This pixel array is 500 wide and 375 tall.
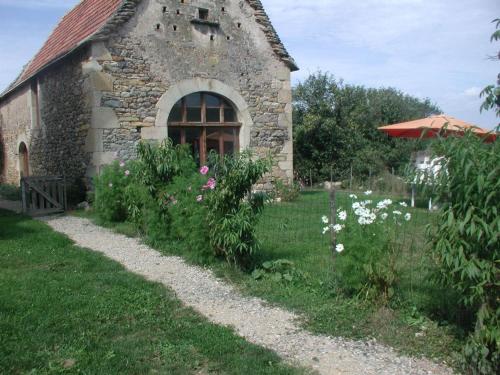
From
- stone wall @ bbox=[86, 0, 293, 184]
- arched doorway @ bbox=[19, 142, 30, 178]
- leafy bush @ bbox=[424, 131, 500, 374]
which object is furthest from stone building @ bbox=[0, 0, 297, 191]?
leafy bush @ bbox=[424, 131, 500, 374]

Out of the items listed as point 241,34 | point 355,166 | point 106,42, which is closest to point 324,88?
point 355,166

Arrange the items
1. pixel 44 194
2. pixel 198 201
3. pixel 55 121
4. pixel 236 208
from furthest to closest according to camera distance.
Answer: pixel 55 121, pixel 44 194, pixel 198 201, pixel 236 208

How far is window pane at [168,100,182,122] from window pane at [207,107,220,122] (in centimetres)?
89

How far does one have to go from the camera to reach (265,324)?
469 cm

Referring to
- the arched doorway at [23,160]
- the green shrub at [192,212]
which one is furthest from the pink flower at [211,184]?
the arched doorway at [23,160]

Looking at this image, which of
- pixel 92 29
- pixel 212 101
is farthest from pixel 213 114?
pixel 92 29

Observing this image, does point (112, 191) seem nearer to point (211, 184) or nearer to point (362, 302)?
point (211, 184)

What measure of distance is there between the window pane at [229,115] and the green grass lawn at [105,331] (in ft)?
26.6

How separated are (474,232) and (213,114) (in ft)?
36.8

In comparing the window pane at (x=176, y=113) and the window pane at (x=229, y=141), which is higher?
the window pane at (x=176, y=113)

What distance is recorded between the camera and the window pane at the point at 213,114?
13845 mm

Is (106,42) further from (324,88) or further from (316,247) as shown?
(324,88)

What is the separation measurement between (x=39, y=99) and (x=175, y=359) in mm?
14254

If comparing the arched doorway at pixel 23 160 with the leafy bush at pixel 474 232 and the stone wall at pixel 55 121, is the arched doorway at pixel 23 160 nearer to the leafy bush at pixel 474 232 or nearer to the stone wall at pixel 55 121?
the stone wall at pixel 55 121
